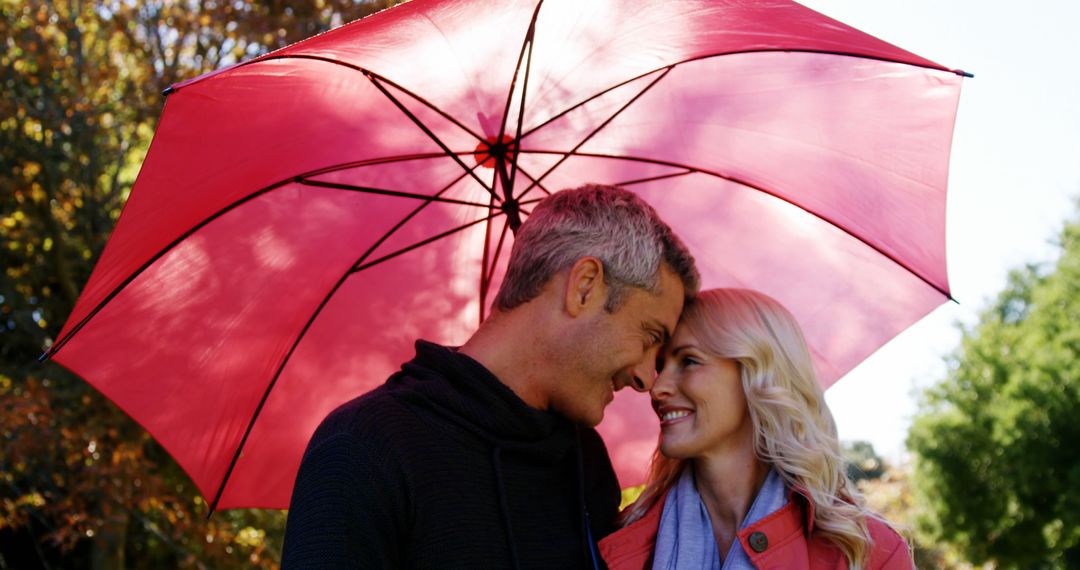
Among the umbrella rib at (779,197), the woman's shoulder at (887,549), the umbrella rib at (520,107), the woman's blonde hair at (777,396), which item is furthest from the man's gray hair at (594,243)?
the woman's shoulder at (887,549)

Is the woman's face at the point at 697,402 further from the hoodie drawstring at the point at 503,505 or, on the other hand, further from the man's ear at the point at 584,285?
the hoodie drawstring at the point at 503,505

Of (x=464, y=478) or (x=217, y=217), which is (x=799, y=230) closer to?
(x=464, y=478)

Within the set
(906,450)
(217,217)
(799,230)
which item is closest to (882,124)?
(799,230)

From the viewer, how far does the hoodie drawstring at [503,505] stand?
2621mm

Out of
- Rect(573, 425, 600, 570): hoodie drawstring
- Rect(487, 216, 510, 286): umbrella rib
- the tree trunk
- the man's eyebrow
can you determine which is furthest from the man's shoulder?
the tree trunk

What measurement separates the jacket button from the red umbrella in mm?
977

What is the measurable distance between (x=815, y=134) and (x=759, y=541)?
130 centimetres

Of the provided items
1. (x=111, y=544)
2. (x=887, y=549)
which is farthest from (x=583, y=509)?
(x=111, y=544)

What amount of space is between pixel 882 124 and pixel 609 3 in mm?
1024

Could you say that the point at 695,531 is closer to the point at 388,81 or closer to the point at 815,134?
the point at 815,134

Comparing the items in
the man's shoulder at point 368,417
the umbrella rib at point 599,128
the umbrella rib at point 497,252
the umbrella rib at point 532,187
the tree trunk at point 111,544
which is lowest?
the tree trunk at point 111,544

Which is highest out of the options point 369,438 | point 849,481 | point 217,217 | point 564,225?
point 217,217

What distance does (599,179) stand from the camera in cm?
376

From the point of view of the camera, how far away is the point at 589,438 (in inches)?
134
